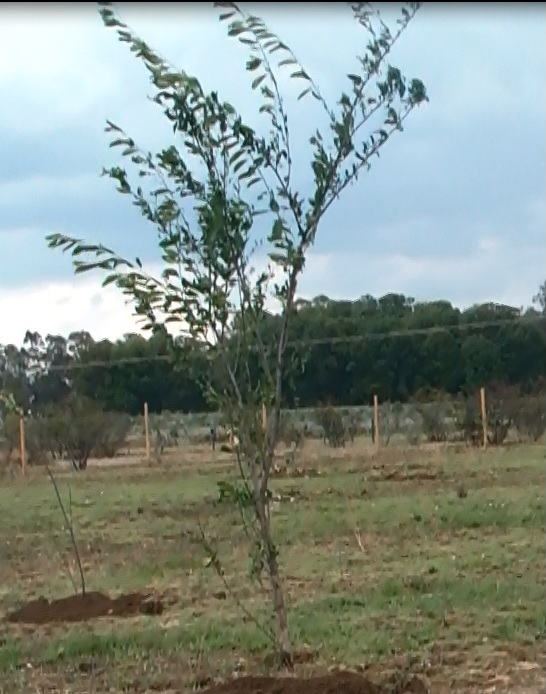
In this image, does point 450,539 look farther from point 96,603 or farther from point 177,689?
point 177,689

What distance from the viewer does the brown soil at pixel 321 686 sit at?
217 inches

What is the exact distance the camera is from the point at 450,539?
36.0 ft

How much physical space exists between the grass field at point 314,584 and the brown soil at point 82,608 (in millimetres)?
146

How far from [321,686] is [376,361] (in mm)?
35479

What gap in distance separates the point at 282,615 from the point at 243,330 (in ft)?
4.74

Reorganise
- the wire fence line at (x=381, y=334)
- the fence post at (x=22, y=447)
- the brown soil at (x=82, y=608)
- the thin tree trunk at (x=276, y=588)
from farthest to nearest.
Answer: the wire fence line at (x=381, y=334) < the fence post at (x=22, y=447) < the brown soil at (x=82, y=608) < the thin tree trunk at (x=276, y=588)

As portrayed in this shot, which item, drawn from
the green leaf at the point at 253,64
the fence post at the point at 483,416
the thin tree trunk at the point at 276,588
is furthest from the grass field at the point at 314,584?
the fence post at the point at 483,416

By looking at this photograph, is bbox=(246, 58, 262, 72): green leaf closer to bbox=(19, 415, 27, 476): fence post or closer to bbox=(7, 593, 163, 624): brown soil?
bbox=(7, 593, 163, 624): brown soil

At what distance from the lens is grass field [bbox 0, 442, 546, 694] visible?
253 inches

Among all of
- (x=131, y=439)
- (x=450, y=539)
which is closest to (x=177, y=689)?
(x=450, y=539)

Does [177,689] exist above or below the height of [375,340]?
below

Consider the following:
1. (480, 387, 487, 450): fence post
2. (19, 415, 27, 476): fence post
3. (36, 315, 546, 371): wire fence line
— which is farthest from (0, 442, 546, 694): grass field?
(36, 315, 546, 371): wire fence line

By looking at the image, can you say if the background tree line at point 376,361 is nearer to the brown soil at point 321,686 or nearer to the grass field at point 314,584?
the grass field at point 314,584

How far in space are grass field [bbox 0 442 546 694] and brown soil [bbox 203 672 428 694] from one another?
16 cm
